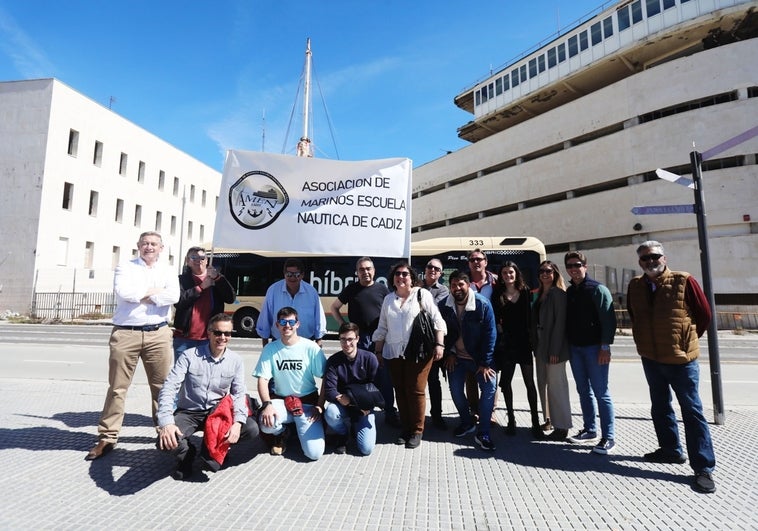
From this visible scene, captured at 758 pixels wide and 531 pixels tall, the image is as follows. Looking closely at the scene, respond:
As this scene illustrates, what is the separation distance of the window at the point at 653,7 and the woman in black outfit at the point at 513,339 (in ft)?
111

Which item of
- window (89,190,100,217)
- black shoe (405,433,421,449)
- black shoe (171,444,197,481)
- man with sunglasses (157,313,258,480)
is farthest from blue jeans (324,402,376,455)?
window (89,190,100,217)

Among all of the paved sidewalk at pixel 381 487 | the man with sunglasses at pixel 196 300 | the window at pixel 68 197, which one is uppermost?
the window at pixel 68 197

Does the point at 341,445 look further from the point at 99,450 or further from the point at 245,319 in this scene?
the point at 245,319

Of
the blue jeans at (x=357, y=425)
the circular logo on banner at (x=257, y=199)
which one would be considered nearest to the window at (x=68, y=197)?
the circular logo on banner at (x=257, y=199)

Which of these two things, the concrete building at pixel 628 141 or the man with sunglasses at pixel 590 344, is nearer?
the man with sunglasses at pixel 590 344

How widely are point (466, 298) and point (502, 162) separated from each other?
119 ft

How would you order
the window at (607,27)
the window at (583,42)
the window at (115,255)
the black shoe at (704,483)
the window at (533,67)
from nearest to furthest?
1. the black shoe at (704,483)
2. the window at (115,255)
3. the window at (607,27)
4. the window at (583,42)
5. the window at (533,67)

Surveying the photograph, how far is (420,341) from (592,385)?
1843 mm

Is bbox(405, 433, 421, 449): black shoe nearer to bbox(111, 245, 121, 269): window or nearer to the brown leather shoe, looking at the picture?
the brown leather shoe

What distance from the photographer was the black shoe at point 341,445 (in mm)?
4084

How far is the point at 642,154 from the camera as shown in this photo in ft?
93.0

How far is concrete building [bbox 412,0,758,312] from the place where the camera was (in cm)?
2505

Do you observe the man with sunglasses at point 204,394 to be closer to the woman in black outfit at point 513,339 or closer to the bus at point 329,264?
the woman in black outfit at point 513,339

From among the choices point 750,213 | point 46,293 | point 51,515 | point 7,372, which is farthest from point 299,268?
point 750,213
